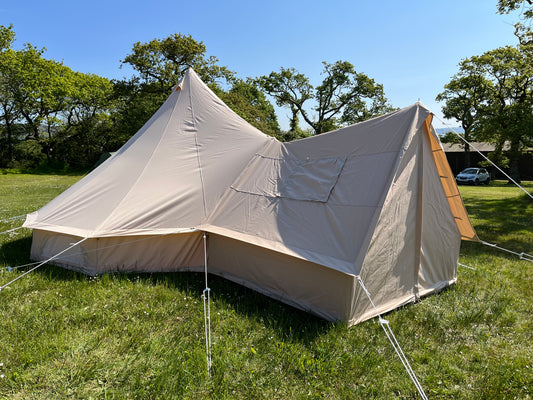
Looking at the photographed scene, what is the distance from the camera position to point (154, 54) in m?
24.1

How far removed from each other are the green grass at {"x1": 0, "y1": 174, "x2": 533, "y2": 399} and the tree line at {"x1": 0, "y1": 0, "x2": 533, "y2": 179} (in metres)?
16.7

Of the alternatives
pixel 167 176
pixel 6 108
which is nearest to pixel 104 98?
pixel 6 108

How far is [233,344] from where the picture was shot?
2.95 metres

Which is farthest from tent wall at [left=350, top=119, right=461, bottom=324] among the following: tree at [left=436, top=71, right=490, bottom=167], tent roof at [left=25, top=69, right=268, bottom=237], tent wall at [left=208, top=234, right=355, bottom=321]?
tree at [left=436, top=71, right=490, bottom=167]

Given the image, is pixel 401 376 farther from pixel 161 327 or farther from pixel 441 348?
pixel 161 327

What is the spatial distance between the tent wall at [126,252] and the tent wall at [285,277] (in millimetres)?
330

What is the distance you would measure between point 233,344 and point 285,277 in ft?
3.35

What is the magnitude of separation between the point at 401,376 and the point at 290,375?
0.93 meters

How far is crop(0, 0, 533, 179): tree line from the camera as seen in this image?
21.3 metres

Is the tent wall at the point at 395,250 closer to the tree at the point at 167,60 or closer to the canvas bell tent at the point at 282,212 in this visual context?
the canvas bell tent at the point at 282,212

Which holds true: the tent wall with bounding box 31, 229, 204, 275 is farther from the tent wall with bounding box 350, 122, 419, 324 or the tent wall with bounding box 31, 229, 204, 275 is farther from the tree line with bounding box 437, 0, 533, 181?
the tree line with bounding box 437, 0, 533, 181

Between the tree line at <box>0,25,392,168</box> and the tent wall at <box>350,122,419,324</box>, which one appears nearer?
the tent wall at <box>350,122,419,324</box>

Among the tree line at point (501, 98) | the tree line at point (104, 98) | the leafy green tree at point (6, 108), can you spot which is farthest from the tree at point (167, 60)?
the tree line at point (501, 98)

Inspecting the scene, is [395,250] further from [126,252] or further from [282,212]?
[126,252]
